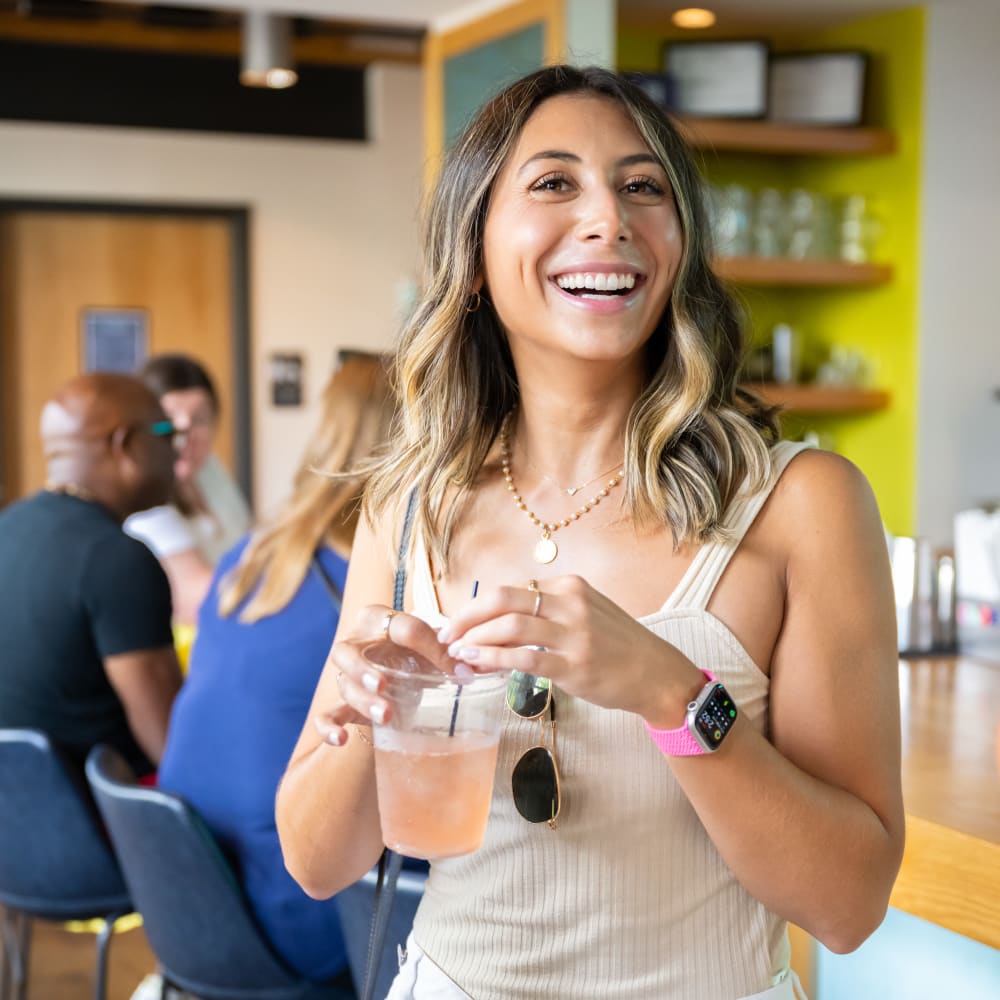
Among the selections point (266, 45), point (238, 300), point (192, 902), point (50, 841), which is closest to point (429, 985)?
point (192, 902)

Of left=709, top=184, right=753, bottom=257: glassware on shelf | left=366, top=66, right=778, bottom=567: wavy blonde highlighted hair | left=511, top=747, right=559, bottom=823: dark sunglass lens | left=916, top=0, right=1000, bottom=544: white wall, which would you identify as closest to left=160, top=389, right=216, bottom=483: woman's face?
left=709, top=184, right=753, bottom=257: glassware on shelf

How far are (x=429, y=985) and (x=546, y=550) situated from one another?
46 cm

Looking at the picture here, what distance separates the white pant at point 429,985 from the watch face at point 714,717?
33 cm

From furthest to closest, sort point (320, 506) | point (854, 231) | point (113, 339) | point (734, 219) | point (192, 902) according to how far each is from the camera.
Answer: point (113, 339), point (854, 231), point (734, 219), point (320, 506), point (192, 902)

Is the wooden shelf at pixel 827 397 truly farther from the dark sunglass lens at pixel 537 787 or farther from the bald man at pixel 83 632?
the dark sunglass lens at pixel 537 787

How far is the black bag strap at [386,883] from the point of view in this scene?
140 centimetres

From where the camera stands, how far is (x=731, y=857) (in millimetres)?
1197

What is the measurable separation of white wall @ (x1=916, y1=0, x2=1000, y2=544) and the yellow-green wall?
51 mm

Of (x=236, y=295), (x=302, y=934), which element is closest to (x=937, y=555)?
(x=302, y=934)

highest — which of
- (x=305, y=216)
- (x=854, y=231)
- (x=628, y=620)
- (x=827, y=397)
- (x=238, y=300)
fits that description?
(x=305, y=216)

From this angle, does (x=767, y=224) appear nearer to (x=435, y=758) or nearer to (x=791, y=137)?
(x=791, y=137)

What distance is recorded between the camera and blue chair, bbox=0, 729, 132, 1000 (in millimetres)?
2484

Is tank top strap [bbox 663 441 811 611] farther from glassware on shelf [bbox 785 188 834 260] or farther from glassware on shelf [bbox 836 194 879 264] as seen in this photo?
glassware on shelf [bbox 836 194 879 264]

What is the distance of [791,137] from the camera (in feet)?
16.0
